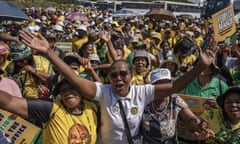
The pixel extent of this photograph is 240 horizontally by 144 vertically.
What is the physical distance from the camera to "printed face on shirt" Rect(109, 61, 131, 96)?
11.1 feet

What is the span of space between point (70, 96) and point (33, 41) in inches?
22.2

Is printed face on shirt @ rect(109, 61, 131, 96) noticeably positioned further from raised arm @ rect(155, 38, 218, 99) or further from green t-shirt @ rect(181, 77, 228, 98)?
green t-shirt @ rect(181, 77, 228, 98)

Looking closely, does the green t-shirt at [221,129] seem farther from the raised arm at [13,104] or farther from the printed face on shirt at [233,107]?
the raised arm at [13,104]

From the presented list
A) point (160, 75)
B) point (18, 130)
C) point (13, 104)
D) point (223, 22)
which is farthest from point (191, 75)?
point (223, 22)

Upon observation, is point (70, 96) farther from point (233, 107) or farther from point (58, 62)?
point (233, 107)

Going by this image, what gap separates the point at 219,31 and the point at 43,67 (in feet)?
7.88

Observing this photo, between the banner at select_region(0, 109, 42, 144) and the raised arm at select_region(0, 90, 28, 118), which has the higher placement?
the raised arm at select_region(0, 90, 28, 118)

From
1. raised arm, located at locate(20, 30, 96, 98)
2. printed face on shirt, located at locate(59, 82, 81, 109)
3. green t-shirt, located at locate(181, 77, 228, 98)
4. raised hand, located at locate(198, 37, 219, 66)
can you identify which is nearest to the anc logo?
raised arm, located at locate(20, 30, 96, 98)

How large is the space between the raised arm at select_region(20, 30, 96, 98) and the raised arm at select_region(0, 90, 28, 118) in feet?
1.28

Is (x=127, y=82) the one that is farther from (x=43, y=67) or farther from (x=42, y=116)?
(x=43, y=67)

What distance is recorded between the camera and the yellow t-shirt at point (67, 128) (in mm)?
3322

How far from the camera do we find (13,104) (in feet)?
10.2

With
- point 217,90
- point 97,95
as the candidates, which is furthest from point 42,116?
point 217,90

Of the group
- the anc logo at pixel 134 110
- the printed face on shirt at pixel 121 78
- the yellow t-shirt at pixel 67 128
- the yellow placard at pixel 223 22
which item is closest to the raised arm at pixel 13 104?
the yellow t-shirt at pixel 67 128
